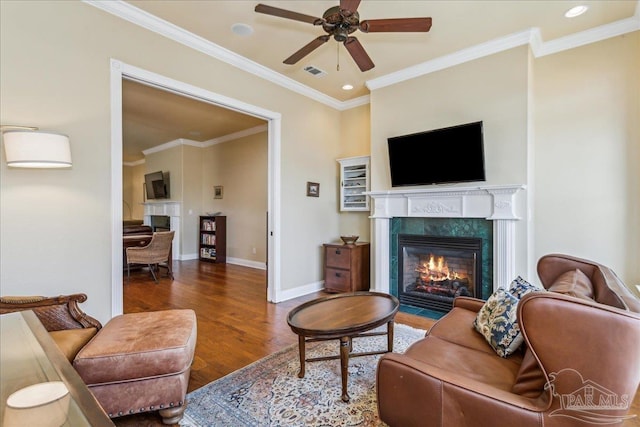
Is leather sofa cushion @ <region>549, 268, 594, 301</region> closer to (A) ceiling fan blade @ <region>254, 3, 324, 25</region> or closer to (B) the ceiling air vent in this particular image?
(A) ceiling fan blade @ <region>254, 3, 324, 25</region>

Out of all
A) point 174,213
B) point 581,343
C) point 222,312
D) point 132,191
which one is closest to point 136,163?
point 132,191

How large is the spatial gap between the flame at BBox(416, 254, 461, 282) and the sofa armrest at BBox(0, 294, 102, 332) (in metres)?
3.38

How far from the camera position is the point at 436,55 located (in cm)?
354

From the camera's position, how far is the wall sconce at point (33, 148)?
1990 millimetres

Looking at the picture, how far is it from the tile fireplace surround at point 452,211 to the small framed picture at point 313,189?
91cm

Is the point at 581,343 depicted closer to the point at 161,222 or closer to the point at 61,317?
the point at 61,317

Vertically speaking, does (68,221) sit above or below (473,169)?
below

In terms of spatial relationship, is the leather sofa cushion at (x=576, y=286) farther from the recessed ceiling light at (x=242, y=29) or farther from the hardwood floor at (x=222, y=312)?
the recessed ceiling light at (x=242, y=29)

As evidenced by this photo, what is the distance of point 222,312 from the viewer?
3.66 metres

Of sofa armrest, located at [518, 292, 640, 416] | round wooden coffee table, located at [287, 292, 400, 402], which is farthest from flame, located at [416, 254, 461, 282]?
sofa armrest, located at [518, 292, 640, 416]

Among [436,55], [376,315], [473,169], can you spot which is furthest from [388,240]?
[436,55]

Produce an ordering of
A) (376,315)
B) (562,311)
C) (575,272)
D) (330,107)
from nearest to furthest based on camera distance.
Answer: (562,311) → (575,272) → (376,315) → (330,107)

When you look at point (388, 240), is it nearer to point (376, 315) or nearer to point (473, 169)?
point (473, 169)

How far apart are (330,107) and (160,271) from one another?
467 cm
